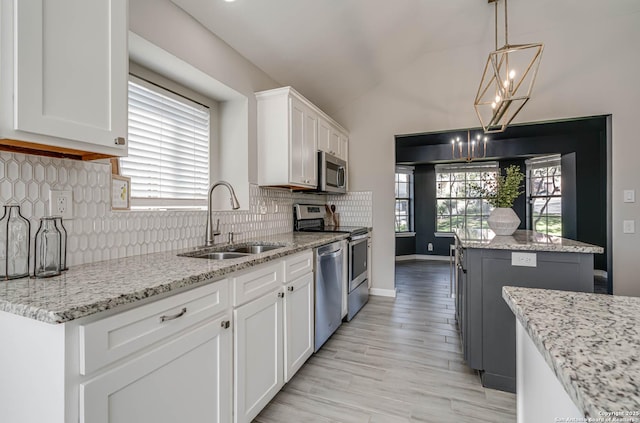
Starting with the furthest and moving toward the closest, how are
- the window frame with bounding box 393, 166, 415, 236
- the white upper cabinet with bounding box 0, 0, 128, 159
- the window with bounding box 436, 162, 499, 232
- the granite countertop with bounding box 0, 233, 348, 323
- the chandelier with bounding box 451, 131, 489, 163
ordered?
the window frame with bounding box 393, 166, 415, 236 < the window with bounding box 436, 162, 499, 232 < the chandelier with bounding box 451, 131, 489, 163 < the white upper cabinet with bounding box 0, 0, 128, 159 < the granite countertop with bounding box 0, 233, 348, 323

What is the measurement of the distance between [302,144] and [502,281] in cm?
206

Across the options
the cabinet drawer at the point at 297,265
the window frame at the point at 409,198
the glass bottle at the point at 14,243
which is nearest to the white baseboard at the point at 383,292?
the cabinet drawer at the point at 297,265

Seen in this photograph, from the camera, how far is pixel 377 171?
4.18 meters

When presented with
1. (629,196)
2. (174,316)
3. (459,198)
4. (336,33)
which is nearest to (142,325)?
(174,316)

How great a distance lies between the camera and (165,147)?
224cm

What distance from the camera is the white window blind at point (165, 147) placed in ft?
6.59

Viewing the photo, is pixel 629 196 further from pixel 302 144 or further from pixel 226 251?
pixel 226 251

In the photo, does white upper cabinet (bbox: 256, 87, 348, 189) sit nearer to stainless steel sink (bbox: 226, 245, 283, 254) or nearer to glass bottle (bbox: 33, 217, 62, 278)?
stainless steel sink (bbox: 226, 245, 283, 254)

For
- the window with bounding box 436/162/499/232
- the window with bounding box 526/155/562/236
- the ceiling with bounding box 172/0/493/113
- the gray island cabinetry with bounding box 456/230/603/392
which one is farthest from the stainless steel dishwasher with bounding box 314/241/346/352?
the window with bounding box 526/155/562/236

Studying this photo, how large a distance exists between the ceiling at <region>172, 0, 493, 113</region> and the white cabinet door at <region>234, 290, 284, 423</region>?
6.57 feet

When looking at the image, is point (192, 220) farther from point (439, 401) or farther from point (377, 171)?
point (377, 171)

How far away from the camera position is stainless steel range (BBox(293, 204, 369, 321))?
10.5ft

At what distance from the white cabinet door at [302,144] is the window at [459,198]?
16.0ft

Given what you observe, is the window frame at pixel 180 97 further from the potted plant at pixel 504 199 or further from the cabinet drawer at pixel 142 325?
the potted plant at pixel 504 199
